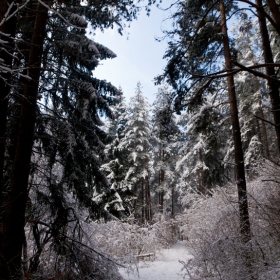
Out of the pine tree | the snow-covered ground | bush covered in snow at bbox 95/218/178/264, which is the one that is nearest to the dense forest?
the snow-covered ground

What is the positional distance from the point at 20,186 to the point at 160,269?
342 inches

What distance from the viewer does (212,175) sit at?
18516 mm

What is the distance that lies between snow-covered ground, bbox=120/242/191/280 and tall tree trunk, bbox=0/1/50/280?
4070mm

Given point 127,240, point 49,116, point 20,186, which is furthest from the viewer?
point 127,240

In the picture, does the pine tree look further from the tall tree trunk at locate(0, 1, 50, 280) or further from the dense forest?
the tall tree trunk at locate(0, 1, 50, 280)

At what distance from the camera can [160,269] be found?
10.9m

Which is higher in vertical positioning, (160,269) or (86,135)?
(86,135)

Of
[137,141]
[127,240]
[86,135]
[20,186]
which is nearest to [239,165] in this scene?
[86,135]

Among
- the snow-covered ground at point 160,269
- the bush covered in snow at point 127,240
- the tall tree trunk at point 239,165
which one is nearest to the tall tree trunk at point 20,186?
the snow-covered ground at point 160,269

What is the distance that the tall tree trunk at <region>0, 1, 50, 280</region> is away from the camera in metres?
4.02

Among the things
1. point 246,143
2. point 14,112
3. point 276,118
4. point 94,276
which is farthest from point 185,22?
point 246,143

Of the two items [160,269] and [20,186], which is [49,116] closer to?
[20,186]

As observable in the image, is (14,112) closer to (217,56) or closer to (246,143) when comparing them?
(217,56)

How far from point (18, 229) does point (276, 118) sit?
5.12 meters
